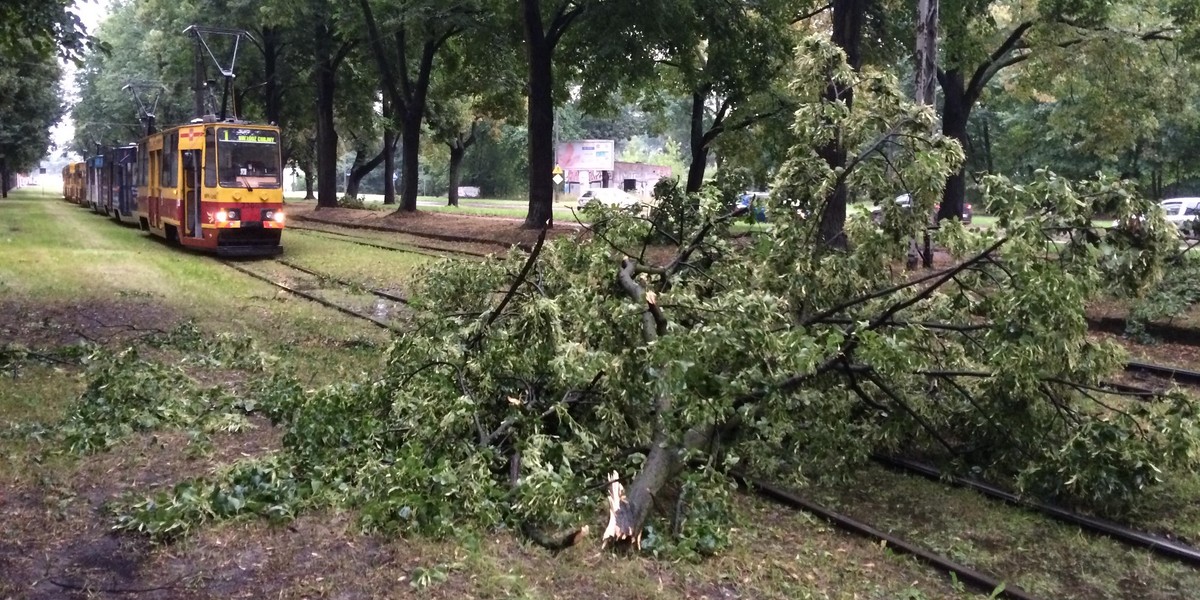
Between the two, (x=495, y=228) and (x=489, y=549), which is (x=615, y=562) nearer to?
(x=489, y=549)

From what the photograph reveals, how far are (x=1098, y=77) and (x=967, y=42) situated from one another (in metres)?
3.61

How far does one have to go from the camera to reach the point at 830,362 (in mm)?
7141

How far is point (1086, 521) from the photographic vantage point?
22.7ft

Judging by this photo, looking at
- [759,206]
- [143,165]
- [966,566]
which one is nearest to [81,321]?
[759,206]

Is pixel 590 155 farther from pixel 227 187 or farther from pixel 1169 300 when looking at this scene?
pixel 1169 300

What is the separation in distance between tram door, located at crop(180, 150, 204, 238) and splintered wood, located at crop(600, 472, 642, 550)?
18.5m

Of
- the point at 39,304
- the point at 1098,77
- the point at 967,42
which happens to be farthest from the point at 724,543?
the point at 1098,77

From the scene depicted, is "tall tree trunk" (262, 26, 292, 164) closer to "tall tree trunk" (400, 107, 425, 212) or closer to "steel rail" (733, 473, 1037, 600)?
"tall tree trunk" (400, 107, 425, 212)

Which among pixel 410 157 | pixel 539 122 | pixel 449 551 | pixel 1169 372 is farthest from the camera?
pixel 410 157

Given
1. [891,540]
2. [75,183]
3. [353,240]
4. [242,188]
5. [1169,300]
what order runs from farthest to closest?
[75,183] → [353,240] → [242,188] → [1169,300] → [891,540]

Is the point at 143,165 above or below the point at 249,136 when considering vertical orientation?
Answer: below

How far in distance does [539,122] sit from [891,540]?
2074 centimetres

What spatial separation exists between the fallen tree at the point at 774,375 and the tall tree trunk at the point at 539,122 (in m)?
17.4

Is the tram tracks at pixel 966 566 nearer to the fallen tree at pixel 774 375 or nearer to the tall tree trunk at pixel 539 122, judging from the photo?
the fallen tree at pixel 774 375
